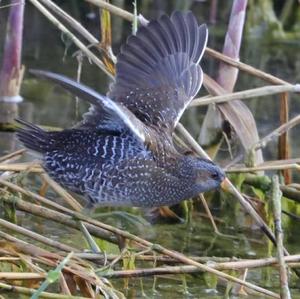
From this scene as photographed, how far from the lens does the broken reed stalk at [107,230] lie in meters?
4.20

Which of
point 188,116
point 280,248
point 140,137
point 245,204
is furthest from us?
point 188,116

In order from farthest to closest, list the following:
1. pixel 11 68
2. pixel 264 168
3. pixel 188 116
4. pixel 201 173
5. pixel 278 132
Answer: pixel 188 116
pixel 11 68
pixel 278 132
pixel 264 168
pixel 201 173

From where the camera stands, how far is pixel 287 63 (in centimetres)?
958

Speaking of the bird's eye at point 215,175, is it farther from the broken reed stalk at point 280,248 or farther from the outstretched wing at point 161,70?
the broken reed stalk at point 280,248

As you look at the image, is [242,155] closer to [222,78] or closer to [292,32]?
[222,78]

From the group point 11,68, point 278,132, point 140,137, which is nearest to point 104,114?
point 140,137

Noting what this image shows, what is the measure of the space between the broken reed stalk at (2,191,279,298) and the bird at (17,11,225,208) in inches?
5.8

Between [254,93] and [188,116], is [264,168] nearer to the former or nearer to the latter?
[254,93]

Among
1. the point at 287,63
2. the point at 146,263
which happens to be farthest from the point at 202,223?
the point at 287,63

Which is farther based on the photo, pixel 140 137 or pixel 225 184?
pixel 225 184

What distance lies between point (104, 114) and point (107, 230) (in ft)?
1.52

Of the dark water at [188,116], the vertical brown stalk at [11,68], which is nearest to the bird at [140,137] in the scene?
the dark water at [188,116]

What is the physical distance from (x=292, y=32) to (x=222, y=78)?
4611mm

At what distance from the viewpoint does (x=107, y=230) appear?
182 inches
